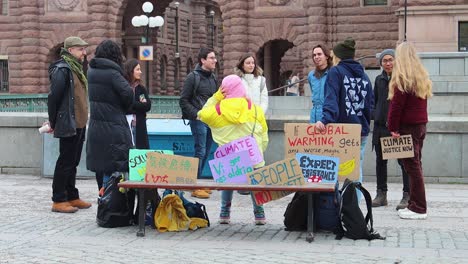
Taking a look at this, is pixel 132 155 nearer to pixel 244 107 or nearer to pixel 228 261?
pixel 244 107

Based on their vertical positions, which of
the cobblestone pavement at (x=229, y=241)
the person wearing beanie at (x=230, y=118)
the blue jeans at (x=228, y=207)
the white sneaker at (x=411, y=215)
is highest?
the person wearing beanie at (x=230, y=118)

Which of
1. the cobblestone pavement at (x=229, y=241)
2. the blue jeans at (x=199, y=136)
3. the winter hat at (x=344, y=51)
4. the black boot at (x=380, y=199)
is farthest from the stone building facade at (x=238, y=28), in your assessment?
the cobblestone pavement at (x=229, y=241)

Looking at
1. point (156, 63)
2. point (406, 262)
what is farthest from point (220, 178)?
point (156, 63)

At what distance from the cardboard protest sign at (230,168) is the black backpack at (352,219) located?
1108 mm

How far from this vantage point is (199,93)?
13719 mm

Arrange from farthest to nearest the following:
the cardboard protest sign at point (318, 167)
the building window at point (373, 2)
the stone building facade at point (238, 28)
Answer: the building window at point (373, 2) → the stone building facade at point (238, 28) → the cardboard protest sign at point (318, 167)

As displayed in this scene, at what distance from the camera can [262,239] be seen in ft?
32.8

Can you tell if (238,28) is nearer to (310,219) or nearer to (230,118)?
(230,118)

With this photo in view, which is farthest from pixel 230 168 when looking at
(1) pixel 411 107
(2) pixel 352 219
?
(1) pixel 411 107

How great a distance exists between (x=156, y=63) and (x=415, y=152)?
4893 centimetres

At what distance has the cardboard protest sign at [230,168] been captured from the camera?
10.4 m

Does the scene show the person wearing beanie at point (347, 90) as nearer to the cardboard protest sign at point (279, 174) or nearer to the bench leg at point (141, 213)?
the cardboard protest sign at point (279, 174)

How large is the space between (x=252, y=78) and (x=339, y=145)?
292cm

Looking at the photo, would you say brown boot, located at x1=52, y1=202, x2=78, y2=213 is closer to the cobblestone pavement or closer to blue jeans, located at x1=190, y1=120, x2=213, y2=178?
the cobblestone pavement
